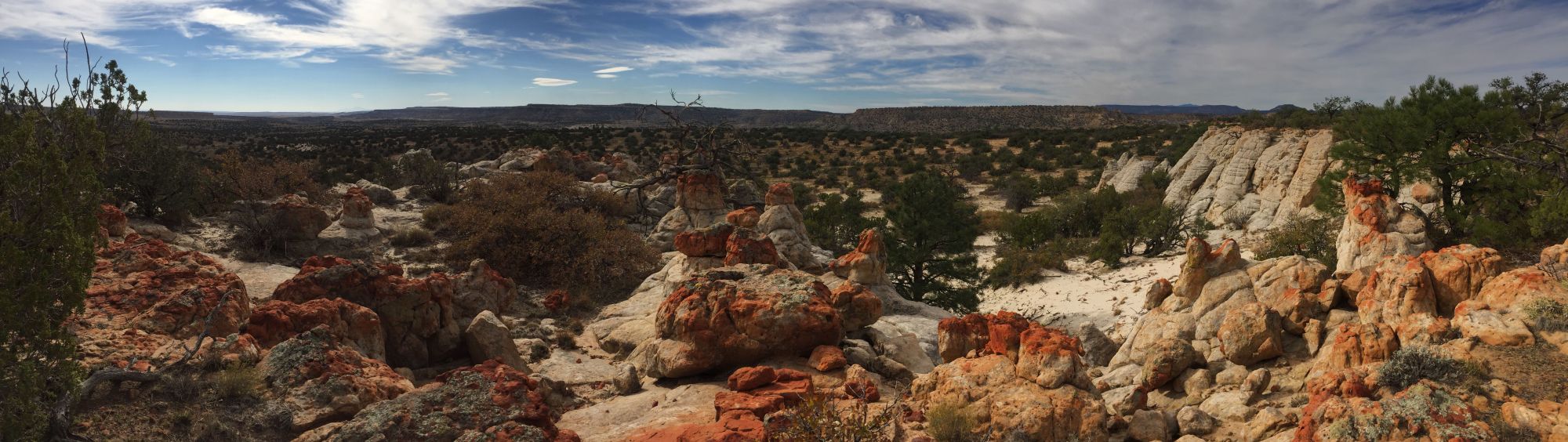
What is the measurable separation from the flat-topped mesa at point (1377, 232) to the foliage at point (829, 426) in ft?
29.8

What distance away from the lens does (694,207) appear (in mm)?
16953

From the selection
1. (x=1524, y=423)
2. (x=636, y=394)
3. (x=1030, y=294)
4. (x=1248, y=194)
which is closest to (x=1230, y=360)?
(x=1524, y=423)

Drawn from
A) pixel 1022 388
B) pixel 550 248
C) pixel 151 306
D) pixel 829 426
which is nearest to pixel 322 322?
pixel 151 306

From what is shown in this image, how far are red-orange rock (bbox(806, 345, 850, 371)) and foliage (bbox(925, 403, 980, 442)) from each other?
5.91 feet

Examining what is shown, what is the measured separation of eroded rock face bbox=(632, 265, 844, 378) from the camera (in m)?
7.60

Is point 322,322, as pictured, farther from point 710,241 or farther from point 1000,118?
point 1000,118

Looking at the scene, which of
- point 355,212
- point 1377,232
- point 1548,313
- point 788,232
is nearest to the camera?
point 1548,313

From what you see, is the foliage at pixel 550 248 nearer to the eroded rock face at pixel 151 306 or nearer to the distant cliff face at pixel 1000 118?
the eroded rock face at pixel 151 306

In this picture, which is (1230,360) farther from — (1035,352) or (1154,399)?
(1035,352)

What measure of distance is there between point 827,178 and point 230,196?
2959 cm

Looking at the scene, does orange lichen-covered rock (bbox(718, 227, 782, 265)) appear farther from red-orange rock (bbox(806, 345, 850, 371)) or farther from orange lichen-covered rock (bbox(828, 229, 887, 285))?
red-orange rock (bbox(806, 345, 850, 371))

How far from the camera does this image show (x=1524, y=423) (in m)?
4.64

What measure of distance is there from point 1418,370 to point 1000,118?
85.3 metres

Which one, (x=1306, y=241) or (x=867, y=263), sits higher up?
(x=867, y=263)
